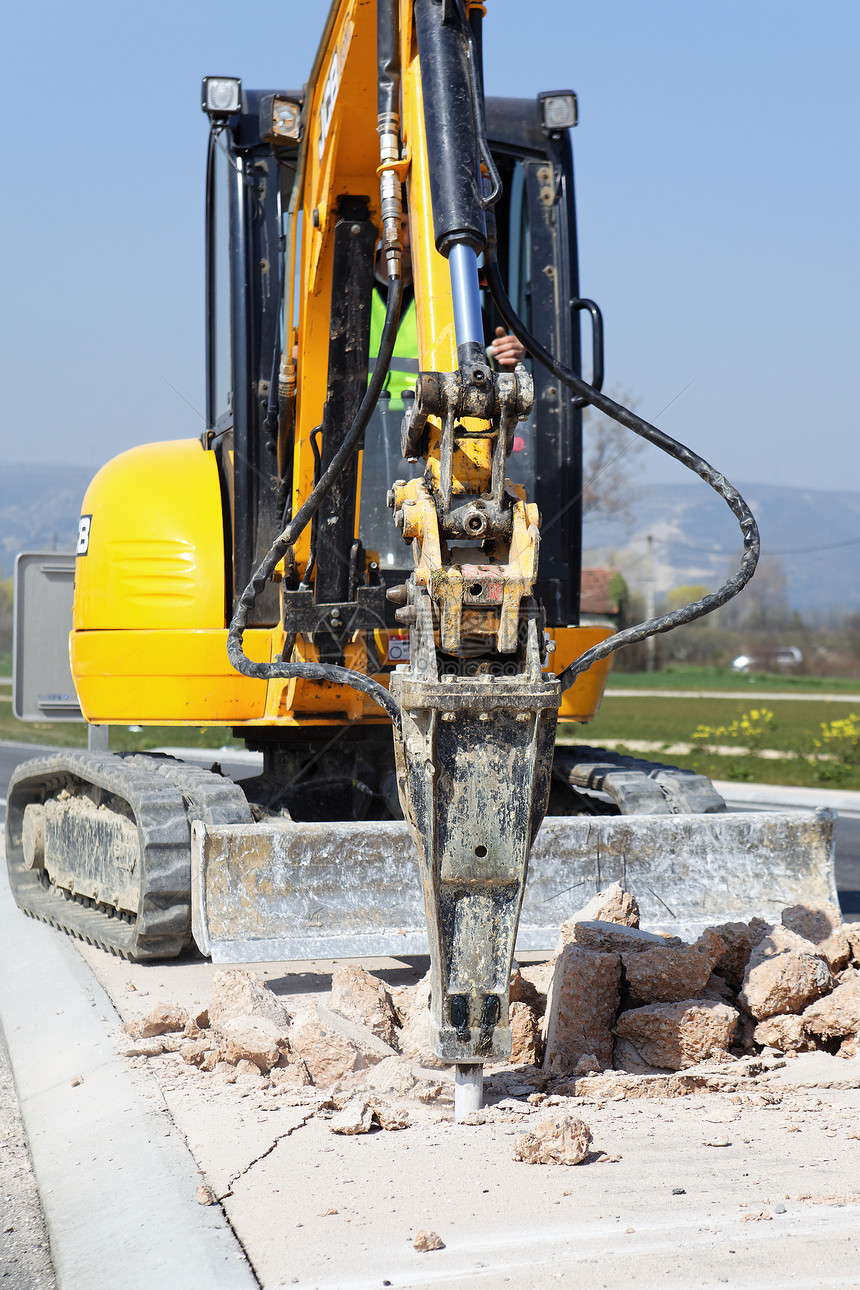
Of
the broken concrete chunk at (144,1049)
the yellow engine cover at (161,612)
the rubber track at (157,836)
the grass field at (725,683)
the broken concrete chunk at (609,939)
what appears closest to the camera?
the broken concrete chunk at (144,1049)

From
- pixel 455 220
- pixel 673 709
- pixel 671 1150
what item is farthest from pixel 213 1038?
pixel 673 709

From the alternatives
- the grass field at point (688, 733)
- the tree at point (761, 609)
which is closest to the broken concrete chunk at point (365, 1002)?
the grass field at point (688, 733)

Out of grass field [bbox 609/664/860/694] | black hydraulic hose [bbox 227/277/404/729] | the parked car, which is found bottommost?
the parked car

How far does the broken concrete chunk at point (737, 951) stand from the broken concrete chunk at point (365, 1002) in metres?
1.13

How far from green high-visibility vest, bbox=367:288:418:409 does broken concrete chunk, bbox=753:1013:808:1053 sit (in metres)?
3.08

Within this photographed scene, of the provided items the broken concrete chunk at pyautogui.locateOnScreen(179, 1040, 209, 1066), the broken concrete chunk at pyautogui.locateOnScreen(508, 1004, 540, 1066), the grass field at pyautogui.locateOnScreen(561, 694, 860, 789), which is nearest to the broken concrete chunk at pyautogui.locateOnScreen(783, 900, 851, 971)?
the broken concrete chunk at pyautogui.locateOnScreen(508, 1004, 540, 1066)

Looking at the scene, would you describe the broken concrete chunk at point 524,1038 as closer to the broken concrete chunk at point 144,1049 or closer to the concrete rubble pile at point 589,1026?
the concrete rubble pile at point 589,1026

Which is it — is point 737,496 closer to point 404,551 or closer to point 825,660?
point 404,551

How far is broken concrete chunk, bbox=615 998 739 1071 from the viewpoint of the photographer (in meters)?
4.00

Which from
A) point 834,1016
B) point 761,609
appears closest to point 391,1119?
point 834,1016

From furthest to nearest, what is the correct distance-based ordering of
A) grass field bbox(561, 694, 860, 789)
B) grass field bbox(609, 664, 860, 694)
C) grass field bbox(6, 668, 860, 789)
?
grass field bbox(609, 664, 860, 694)
grass field bbox(6, 668, 860, 789)
grass field bbox(561, 694, 860, 789)

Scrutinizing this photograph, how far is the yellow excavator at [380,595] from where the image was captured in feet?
10.9

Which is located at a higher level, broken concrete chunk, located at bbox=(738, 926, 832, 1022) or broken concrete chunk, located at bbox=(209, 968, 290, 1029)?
broken concrete chunk, located at bbox=(738, 926, 832, 1022)

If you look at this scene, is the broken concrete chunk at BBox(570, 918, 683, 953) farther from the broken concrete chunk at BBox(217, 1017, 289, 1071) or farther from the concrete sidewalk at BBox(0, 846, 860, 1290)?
the broken concrete chunk at BBox(217, 1017, 289, 1071)
